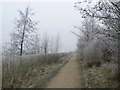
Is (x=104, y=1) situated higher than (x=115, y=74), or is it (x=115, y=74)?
(x=104, y=1)

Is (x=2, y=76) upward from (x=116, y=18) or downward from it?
downward

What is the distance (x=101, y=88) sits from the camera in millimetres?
10711

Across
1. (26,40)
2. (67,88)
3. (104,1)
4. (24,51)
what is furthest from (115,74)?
(24,51)

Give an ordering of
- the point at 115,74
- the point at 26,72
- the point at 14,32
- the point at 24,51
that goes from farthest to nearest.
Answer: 1. the point at 24,51
2. the point at 14,32
3. the point at 26,72
4. the point at 115,74

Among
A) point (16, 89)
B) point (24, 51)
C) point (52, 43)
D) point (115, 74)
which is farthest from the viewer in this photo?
point (52, 43)

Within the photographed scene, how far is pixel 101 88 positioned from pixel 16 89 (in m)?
4.07

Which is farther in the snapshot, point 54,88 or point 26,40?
point 26,40

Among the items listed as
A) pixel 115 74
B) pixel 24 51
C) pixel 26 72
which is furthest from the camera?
pixel 24 51

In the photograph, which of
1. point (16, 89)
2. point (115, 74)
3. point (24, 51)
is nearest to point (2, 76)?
point (16, 89)

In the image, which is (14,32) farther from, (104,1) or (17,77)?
(104,1)

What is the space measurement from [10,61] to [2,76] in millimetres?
1679

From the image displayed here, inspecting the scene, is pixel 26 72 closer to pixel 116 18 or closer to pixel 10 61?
pixel 10 61

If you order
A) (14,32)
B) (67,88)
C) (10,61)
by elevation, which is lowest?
(67,88)

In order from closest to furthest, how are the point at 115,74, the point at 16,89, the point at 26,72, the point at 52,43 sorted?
the point at 16,89 → the point at 115,74 → the point at 26,72 → the point at 52,43
